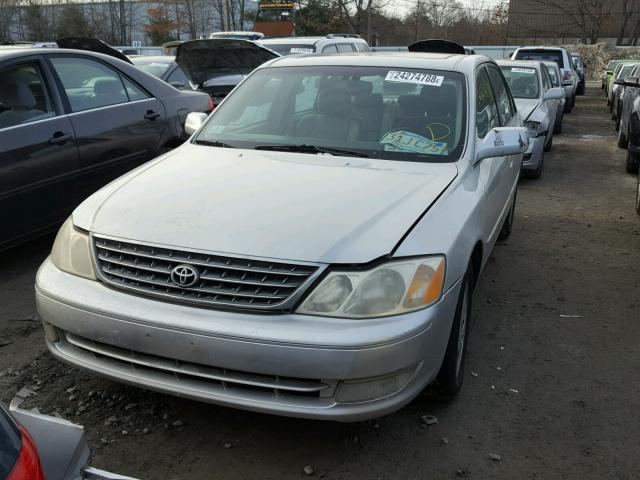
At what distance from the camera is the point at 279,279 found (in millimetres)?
2539

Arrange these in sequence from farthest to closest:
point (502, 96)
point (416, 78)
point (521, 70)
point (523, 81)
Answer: point (521, 70)
point (523, 81)
point (502, 96)
point (416, 78)

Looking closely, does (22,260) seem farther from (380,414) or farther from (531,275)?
(531,275)

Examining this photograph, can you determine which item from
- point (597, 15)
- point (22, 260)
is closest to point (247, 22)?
point (597, 15)

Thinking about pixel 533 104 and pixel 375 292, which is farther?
pixel 533 104

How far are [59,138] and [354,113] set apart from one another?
2395 mm

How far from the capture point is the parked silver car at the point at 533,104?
8492mm

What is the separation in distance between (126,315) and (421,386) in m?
1.26

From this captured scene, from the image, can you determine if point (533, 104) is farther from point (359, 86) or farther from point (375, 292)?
point (375, 292)

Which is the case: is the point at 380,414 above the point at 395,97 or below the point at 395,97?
below

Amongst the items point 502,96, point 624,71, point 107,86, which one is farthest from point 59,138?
point 624,71

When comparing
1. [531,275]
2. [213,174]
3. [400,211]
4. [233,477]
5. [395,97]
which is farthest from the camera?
[531,275]

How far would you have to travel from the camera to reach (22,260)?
5.14 metres

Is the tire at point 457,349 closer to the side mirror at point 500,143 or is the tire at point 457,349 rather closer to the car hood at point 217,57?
the side mirror at point 500,143

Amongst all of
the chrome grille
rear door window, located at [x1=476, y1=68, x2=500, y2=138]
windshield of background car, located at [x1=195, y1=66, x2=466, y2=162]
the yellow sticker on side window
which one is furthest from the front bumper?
the chrome grille
